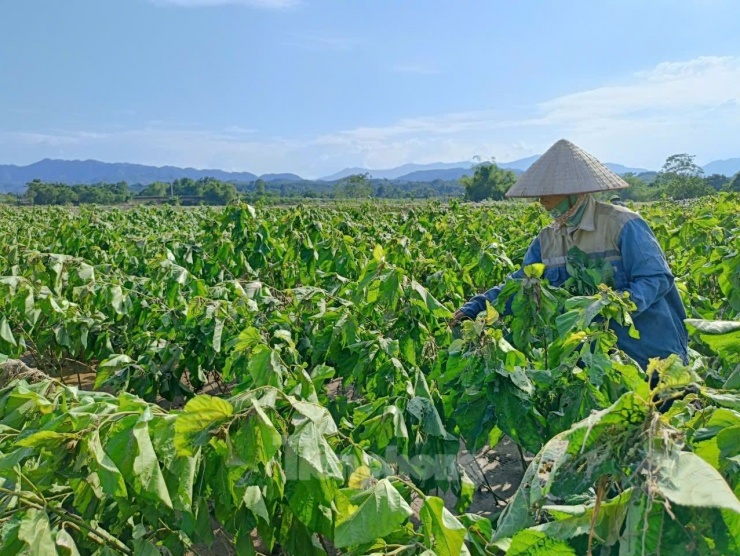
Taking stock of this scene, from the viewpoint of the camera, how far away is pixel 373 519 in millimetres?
1058

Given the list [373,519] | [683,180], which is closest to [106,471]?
[373,519]

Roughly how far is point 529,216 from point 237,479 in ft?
24.8

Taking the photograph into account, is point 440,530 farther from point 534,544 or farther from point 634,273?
point 634,273

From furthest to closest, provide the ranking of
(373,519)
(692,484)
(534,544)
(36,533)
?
(36,533)
(373,519)
(534,544)
(692,484)

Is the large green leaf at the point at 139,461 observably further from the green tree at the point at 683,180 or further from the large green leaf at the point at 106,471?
the green tree at the point at 683,180

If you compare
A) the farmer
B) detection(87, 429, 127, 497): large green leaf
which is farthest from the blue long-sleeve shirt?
detection(87, 429, 127, 497): large green leaf

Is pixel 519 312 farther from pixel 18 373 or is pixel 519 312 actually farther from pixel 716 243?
pixel 716 243

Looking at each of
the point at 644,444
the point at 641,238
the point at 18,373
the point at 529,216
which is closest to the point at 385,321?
the point at 641,238

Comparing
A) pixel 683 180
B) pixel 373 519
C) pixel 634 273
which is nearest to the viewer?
pixel 373 519

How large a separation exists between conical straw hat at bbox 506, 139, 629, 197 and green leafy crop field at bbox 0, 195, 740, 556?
42 centimetres

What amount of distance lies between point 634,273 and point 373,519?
6.49 feet

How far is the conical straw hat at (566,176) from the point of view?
2.81m

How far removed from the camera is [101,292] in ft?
13.9

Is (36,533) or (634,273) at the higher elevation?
(634,273)
